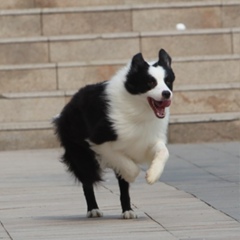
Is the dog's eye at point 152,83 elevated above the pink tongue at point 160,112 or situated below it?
above

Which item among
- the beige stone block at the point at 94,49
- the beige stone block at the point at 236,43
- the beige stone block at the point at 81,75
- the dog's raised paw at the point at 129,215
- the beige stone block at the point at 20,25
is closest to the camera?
the dog's raised paw at the point at 129,215

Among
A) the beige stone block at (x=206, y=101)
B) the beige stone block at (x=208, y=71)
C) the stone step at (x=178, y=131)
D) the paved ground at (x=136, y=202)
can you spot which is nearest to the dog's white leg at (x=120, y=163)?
the paved ground at (x=136, y=202)

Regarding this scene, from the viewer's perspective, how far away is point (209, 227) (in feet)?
30.3

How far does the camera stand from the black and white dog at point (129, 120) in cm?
945

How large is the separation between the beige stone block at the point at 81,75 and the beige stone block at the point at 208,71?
988mm

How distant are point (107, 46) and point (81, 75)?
84 cm

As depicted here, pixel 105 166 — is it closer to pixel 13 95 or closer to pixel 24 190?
pixel 24 190

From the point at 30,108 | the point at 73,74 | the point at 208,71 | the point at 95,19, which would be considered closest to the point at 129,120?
the point at 30,108

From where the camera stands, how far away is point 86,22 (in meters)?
19.2

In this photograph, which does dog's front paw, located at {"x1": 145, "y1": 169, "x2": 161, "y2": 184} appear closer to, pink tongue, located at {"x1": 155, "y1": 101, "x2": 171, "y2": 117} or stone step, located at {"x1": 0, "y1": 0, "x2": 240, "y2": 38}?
pink tongue, located at {"x1": 155, "y1": 101, "x2": 171, "y2": 117}

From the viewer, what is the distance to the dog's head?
30.7ft

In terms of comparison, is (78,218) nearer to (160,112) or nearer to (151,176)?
(151,176)

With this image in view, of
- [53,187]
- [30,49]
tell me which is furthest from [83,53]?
[53,187]

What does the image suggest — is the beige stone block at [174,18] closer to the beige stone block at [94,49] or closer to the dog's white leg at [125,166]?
the beige stone block at [94,49]
